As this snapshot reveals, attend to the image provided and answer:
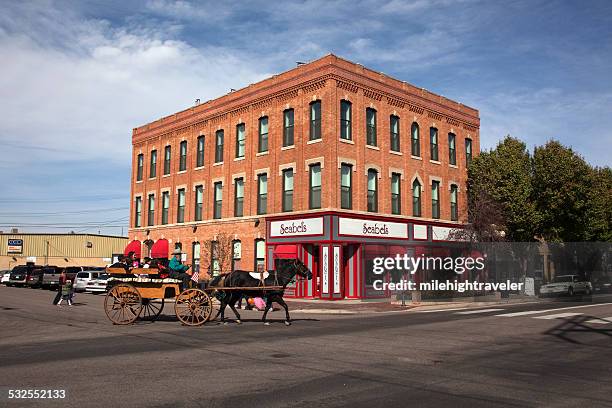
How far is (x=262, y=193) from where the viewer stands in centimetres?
3741

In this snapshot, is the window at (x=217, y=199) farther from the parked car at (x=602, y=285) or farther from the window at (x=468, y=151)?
the parked car at (x=602, y=285)

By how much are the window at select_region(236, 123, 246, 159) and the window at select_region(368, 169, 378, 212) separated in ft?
31.5

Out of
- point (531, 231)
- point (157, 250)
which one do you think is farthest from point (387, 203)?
point (157, 250)

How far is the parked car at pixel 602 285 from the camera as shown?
155 feet

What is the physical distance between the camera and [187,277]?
1830cm

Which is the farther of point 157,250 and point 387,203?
point 387,203

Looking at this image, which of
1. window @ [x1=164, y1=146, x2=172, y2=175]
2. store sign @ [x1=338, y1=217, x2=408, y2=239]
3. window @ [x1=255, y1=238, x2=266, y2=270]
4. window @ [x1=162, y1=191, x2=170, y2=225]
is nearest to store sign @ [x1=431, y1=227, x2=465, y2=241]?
store sign @ [x1=338, y1=217, x2=408, y2=239]

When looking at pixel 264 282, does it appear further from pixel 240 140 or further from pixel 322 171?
pixel 240 140

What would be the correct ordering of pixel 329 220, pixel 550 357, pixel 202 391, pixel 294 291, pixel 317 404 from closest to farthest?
pixel 317 404, pixel 202 391, pixel 550 357, pixel 329 220, pixel 294 291

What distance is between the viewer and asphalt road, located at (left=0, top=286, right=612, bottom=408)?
26.2 feet

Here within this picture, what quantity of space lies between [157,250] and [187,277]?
11.8 metres

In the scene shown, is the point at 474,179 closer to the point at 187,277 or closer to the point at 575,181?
the point at 575,181

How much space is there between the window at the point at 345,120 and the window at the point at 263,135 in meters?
6.19

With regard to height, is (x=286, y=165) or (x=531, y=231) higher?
(x=286, y=165)
